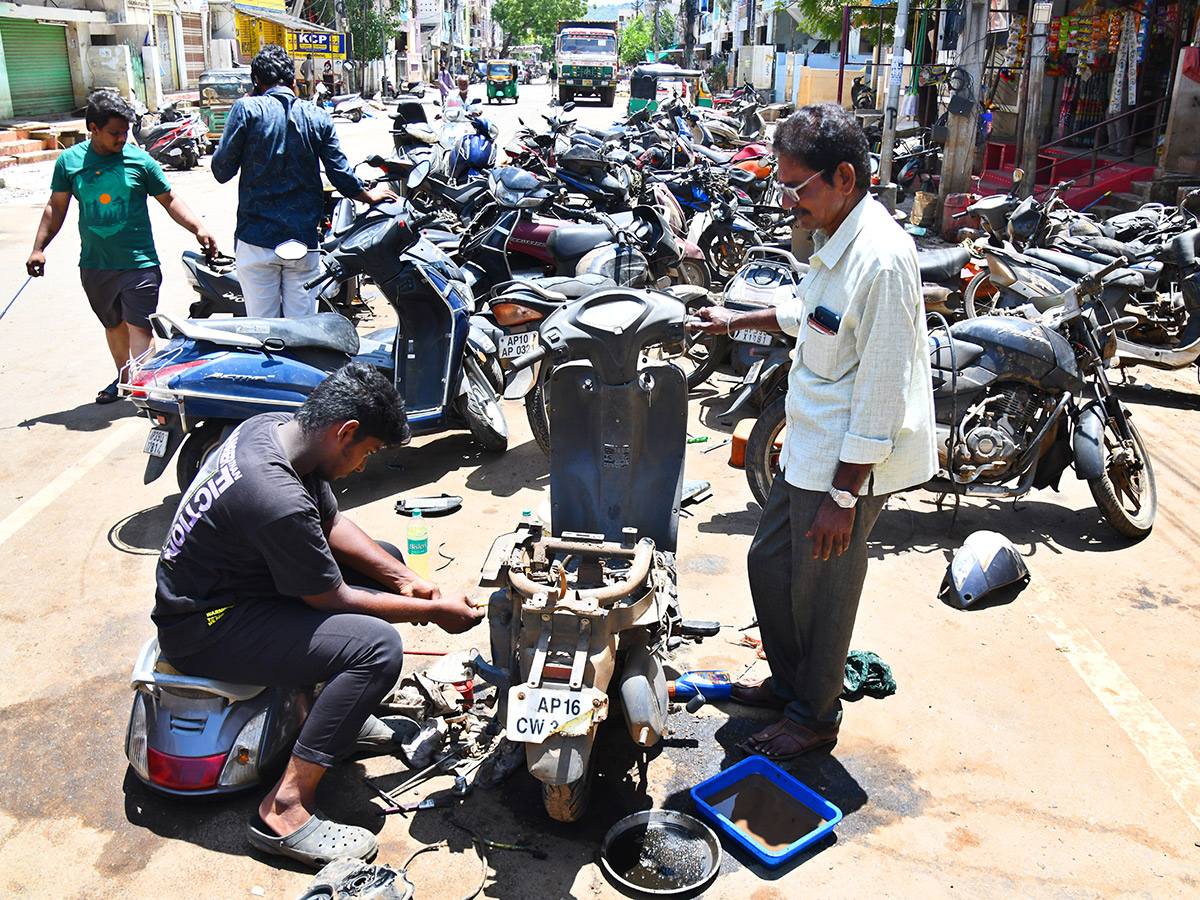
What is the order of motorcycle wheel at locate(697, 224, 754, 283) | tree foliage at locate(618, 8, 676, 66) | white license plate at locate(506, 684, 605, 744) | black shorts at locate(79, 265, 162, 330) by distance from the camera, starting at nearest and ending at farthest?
white license plate at locate(506, 684, 605, 744), black shorts at locate(79, 265, 162, 330), motorcycle wheel at locate(697, 224, 754, 283), tree foliage at locate(618, 8, 676, 66)

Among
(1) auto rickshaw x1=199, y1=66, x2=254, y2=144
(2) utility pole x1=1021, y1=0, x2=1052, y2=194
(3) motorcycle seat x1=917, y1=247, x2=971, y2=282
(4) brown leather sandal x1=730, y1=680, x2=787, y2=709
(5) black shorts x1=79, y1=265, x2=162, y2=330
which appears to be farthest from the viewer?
(1) auto rickshaw x1=199, y1=66, x2=254, y2=144

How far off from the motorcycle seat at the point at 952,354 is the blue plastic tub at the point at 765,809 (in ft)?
8.20

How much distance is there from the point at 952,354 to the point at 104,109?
16.2 feet

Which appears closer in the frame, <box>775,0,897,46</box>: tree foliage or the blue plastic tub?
the blue plastic tub

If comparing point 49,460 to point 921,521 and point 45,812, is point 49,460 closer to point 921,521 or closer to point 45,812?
point 45,812

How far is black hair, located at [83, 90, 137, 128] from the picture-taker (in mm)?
5539

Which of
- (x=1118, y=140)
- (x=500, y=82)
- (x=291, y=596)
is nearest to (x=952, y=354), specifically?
(x=291, y=596)

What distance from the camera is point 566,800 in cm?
269

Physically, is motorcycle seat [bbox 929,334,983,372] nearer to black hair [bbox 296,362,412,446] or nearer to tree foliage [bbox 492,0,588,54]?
black hair [bbox 296,362,412,446]

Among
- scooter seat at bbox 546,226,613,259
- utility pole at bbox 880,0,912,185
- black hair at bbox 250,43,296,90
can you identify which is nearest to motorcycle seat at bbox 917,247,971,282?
scooter seat at bbox 546,226,613,259

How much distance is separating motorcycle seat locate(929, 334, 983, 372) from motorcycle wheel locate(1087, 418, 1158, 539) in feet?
2.63

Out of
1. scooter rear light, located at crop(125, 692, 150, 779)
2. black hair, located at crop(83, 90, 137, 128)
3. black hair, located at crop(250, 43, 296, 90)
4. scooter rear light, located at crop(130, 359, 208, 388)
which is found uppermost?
black hair, located at crop(250, 43, 296, 90)

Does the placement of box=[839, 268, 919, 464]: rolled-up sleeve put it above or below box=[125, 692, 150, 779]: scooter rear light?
above

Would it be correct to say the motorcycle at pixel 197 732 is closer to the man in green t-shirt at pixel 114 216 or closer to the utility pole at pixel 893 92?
the man in green t-shirt at pixel 114 216
